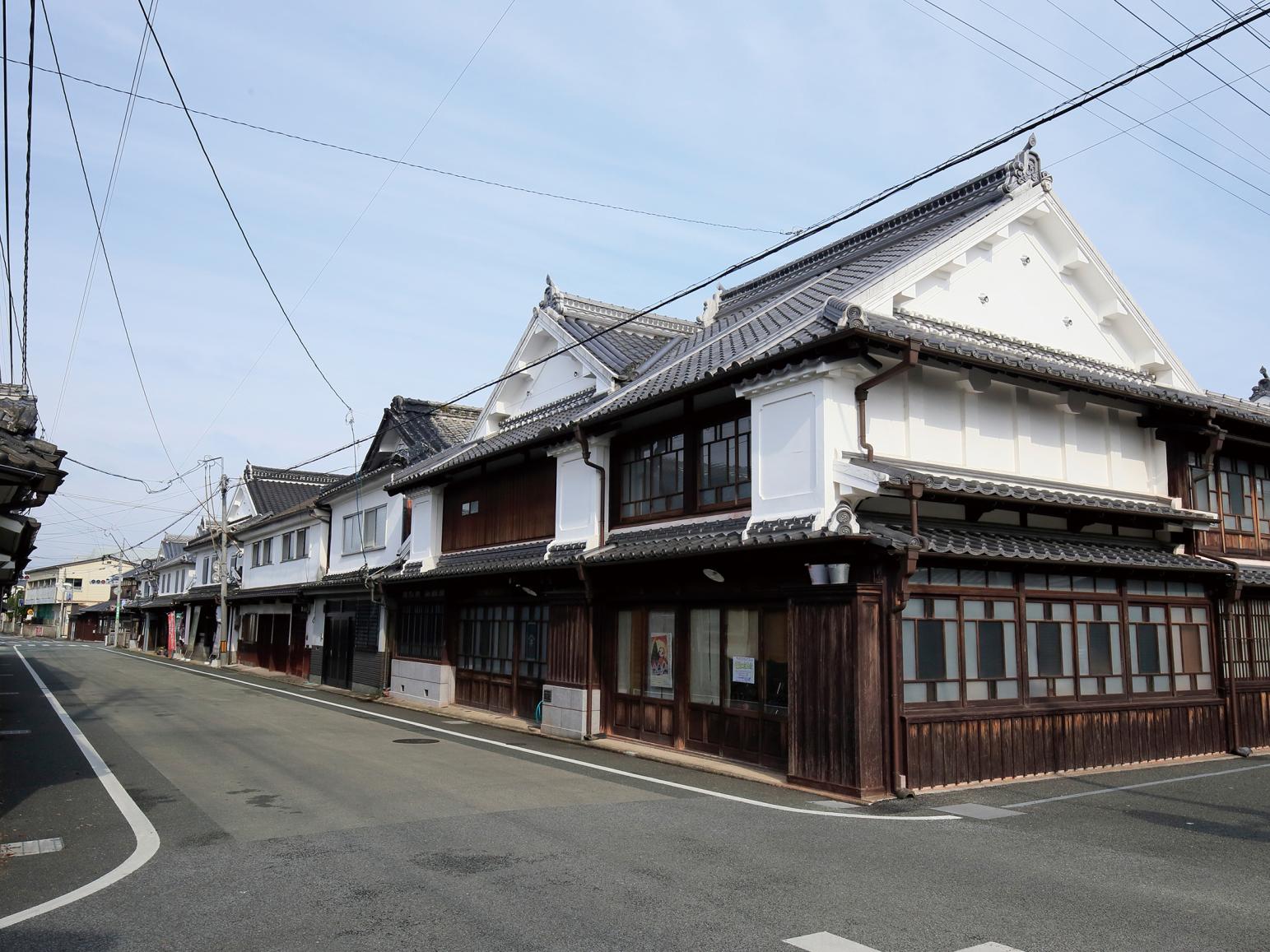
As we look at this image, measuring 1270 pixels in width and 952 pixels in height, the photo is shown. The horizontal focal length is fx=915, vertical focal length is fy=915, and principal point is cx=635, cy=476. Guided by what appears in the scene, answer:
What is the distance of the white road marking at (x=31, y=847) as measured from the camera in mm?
8398

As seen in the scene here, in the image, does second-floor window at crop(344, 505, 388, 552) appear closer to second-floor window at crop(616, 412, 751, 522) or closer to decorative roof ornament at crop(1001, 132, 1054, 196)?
second-floor window at crop(616, 412, 751, 522)

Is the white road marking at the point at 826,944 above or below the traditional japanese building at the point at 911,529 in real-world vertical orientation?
below

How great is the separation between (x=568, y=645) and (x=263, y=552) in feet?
87.2

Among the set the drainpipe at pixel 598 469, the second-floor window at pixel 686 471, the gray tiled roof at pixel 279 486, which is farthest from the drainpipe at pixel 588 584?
the gray tiled roof at pixel 279 486

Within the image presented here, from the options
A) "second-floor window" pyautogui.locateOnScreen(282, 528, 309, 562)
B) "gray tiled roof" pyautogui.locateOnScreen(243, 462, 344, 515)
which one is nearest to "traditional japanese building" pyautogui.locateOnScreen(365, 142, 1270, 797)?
"second-floor window" pyautogui.locateOnScreen(282, 528, 309, 562)

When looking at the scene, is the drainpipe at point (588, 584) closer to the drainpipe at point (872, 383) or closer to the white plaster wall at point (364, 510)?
the drainpipe at point (872, 383)

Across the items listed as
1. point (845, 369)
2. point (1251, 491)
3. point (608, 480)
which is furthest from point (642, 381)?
point (1251, 491)

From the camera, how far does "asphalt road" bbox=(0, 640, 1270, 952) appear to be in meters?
6.27

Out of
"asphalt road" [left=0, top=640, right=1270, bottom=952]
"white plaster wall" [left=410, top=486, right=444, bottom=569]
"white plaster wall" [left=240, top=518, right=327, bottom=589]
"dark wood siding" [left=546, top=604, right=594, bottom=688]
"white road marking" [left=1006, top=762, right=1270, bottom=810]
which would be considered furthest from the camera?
"white plaster wall" [left=240, top=518, right=327, bottom=589]

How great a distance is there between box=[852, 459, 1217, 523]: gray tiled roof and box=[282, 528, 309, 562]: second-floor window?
2680 cm

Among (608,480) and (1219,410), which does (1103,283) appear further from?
(608,480)

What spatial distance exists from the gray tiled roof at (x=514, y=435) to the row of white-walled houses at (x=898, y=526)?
0.45ft

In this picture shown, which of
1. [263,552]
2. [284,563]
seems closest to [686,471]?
[284,563]

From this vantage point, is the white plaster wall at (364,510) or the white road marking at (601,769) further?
the white plaster wall at (364,510)
